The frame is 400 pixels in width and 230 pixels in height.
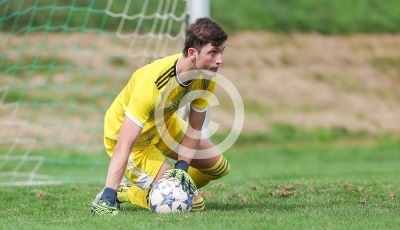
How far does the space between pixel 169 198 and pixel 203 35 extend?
4.77ft

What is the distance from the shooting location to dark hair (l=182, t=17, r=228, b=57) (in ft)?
20.3

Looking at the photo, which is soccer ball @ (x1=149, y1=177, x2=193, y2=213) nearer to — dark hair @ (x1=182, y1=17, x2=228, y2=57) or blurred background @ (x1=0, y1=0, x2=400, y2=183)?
dark hair @ (x1=182, y1=17, x2=228, y2=57)

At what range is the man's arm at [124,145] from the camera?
6.23m

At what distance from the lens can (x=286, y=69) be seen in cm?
2552

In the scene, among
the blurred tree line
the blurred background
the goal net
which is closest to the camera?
the goal net

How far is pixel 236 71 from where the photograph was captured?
81.0ft

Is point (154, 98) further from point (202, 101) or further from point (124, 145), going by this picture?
point (202, 101)

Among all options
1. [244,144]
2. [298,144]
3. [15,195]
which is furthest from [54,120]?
[15,195]

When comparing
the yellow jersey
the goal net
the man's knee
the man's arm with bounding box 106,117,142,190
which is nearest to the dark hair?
the yellow jersey

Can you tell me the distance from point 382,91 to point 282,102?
4.48 metres

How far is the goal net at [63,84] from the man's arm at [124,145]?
27.0ft

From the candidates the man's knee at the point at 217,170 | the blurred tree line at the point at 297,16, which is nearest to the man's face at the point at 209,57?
the man's knee at the point at 217,170

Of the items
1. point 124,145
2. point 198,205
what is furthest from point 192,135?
point 124,145

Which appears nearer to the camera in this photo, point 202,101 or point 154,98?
point 154,98
